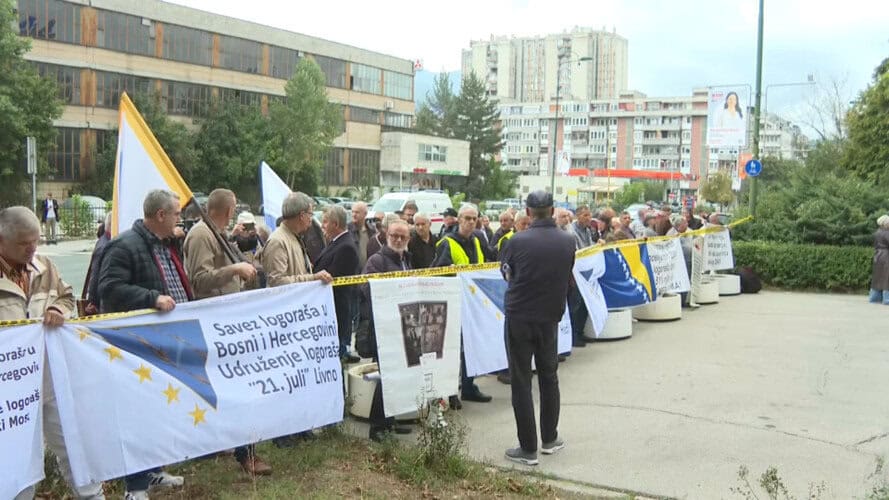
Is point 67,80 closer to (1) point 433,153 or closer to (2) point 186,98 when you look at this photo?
(2) point 186,98

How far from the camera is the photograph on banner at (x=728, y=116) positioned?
24906 mm

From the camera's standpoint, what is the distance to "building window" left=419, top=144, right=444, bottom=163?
3489 inches

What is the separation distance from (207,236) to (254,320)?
27.4 inches

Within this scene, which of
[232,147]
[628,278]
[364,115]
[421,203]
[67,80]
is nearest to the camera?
[628,278]

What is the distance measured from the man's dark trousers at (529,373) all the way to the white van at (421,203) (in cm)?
2138

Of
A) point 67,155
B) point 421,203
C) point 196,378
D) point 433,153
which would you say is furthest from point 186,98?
point 196,378

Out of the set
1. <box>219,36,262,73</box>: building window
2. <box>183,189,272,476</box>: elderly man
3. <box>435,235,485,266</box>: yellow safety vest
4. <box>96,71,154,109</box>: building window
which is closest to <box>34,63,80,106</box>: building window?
<box>96,71,154,109</box>: building window

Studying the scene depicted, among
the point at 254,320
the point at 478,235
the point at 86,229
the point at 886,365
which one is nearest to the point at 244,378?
the point at 254,320

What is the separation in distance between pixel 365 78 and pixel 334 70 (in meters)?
Answer: 4.42

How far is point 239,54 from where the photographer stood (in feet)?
234

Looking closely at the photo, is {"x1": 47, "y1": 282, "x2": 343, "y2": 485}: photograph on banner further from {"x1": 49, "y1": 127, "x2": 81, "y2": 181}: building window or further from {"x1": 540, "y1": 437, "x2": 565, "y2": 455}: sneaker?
{"x1": 49, "y1": 127, "x2": 81, "y2": 181}: building window

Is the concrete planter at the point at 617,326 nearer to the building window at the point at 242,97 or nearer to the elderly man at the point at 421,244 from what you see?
the elderly man at the point at 421,244

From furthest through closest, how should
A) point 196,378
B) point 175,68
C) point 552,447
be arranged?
point 175,68, point 552,447, point 196,378

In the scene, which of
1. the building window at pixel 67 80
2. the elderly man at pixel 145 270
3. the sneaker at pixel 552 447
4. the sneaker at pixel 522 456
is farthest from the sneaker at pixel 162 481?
the building window at pixel 67 80
